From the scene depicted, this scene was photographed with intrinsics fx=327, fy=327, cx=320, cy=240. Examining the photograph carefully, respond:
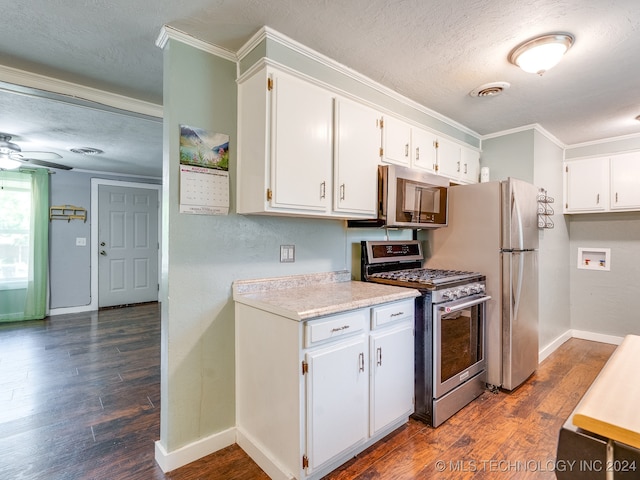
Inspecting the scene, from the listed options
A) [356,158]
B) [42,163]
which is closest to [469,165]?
[356,158]

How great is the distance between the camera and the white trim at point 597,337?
378 centimetres

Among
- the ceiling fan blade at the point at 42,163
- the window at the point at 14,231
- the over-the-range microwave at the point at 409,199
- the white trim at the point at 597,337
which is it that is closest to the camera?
the over-the-range microwave at the point at 409,199

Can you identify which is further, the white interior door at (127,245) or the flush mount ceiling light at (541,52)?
the white interior door at (127,245)

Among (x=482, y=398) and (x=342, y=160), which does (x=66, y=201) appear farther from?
(x=482, y=398)

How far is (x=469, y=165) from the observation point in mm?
3348

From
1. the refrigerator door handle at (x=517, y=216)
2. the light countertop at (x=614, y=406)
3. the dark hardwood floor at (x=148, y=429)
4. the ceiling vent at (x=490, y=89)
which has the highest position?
the ceiling vent at (x=490, y=89)

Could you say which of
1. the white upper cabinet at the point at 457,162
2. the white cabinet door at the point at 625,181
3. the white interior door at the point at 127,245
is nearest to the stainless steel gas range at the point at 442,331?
the white upper cabinet at the point at 457,162

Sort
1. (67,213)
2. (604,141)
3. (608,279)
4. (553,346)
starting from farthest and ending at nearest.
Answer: (67,213)
(608,279)
(604,141)
(553,346)

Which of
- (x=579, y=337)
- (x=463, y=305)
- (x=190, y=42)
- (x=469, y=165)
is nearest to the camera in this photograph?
(x=190, y=42)

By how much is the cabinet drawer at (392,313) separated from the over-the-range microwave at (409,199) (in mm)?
590

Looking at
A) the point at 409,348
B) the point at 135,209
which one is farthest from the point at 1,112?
the point at 409,348

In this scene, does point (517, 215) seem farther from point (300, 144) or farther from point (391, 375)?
point (300, 144)

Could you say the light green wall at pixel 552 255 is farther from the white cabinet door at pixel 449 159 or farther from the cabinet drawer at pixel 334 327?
the cabinet drawer at pixel 334 327

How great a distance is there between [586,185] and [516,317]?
226cm
